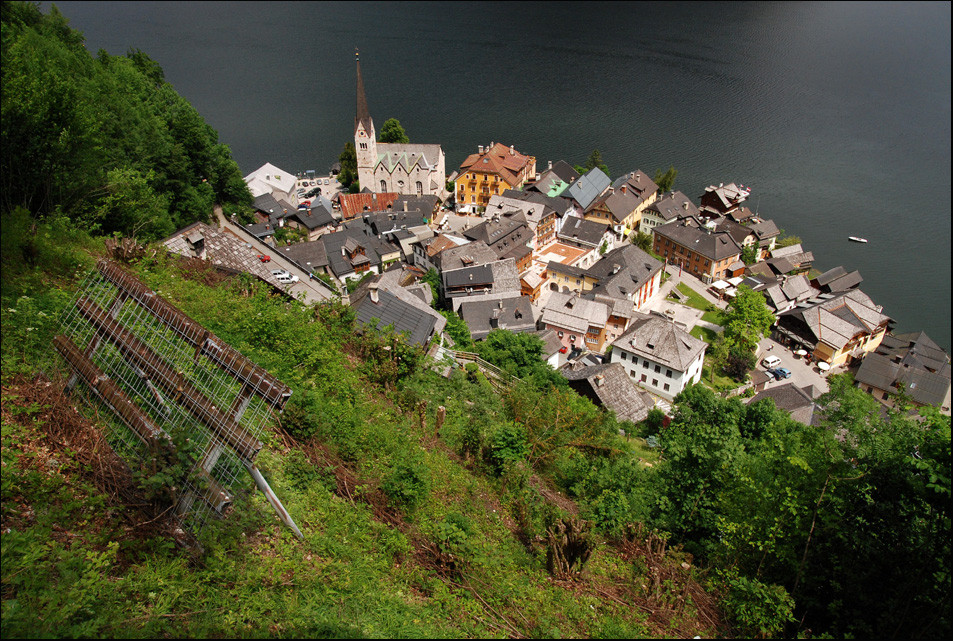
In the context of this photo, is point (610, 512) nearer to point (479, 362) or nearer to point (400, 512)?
point (400, 512)

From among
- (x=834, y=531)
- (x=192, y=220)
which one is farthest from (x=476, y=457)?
(x=192, y=220)

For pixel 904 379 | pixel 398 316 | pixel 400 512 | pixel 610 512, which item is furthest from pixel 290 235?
pixel 904 379

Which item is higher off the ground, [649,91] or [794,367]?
[649,91]

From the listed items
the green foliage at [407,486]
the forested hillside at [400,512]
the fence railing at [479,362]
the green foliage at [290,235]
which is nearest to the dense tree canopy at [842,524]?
the forested hillside at [400,512]

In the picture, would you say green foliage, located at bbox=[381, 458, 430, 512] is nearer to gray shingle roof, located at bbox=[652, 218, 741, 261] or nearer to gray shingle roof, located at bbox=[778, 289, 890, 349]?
gray shingle roof, located at bbox=[778, 289, 890, 349]

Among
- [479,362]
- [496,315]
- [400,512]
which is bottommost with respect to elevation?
[400,512]

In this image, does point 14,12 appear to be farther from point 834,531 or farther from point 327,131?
point 327,131

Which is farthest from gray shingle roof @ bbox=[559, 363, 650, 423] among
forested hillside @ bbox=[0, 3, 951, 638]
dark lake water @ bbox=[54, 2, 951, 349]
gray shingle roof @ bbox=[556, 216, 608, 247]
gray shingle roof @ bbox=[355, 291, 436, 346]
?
dark lake water @ bbox=[54, 2, 951, 349]

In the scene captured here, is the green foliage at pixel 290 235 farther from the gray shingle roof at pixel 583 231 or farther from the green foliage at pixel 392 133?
the gray shingle roof at pixel 583 231
